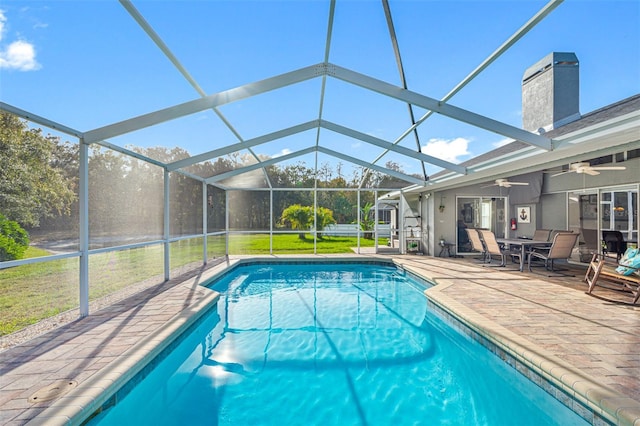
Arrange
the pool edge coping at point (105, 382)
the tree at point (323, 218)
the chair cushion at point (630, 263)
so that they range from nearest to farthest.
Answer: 1. the pool edge coping at point (105, 382)
2. the chair cushion at point (630, 263)
3. the tree at point (323, 218)

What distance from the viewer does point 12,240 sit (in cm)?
341

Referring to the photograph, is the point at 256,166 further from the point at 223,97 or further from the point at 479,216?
the point at 479,216

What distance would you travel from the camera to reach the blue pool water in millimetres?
2973

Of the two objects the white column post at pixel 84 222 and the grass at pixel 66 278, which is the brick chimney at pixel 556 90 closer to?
the white column post at pixel 84 222

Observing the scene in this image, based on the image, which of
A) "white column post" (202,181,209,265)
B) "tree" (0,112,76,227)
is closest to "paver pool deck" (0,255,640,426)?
"tree" (0,112,76,227)

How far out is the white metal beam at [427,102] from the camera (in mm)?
5227

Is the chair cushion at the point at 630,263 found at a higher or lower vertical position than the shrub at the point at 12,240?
lower

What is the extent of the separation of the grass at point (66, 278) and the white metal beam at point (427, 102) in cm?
485

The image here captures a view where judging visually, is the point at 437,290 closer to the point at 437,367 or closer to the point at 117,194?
the point at 437,367

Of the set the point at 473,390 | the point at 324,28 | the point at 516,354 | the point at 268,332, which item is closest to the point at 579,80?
the point at 324,28

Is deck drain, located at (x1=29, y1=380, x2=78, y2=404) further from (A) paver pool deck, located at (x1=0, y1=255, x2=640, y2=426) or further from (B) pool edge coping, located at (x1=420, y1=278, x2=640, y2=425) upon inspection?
(B) pool edge coping, located at (x1=420, y1=278, x2=640, y2=425)

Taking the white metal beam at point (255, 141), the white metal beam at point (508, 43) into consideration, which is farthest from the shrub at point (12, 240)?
the white metal beam at point (508, 43)

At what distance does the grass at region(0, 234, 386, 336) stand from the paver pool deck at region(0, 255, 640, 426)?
1.53 ft

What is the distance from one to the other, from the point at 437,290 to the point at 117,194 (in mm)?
6035
